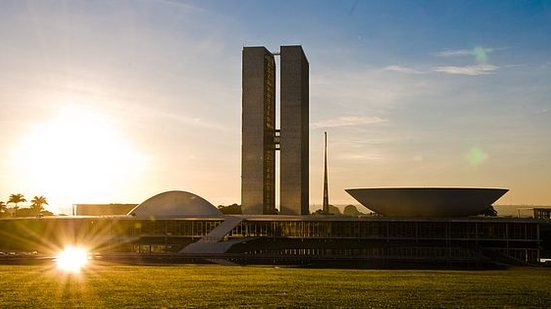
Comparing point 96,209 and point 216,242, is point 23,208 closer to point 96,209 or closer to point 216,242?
point 96,209

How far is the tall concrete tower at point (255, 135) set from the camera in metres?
122

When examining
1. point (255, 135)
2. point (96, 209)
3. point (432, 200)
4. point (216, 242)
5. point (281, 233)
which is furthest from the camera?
point (96, 209)

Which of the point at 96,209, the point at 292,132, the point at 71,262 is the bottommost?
the point at 71,262

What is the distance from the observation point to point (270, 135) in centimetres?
12800

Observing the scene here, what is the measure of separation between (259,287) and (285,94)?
106m

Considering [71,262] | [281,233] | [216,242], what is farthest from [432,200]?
[71,262]

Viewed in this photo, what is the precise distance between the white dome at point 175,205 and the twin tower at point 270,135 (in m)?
21.6

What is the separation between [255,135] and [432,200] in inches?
2019

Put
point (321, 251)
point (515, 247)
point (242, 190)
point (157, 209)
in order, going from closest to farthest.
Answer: point (321, 251), point (515, 247), point (157, 209), point (242, 190)

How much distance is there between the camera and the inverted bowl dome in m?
77.2

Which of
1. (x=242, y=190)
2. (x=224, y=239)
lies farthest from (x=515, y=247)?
(x=242, y=190)

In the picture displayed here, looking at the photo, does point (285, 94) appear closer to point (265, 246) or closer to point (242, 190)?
point (242, 190)

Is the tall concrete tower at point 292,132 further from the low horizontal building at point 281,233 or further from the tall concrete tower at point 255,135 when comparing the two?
the low horizontal building at point 281,233

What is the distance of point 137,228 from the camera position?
275ft
